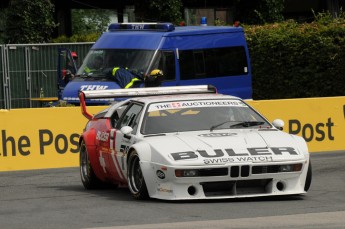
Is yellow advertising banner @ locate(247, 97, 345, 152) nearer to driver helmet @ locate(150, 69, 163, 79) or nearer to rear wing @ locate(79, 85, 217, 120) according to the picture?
driver helmet @ locate(150, 69, 163, 79)

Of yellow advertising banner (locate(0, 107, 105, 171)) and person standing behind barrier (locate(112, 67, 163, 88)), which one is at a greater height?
person standing behind barrier (locate(112, 67, 163, 88))

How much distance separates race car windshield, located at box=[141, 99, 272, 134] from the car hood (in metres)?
0.34

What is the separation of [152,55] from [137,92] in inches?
290

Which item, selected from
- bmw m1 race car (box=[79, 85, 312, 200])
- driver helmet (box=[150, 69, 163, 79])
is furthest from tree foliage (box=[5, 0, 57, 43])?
bmw m1 race car (box=[79, 85, 312, 200])

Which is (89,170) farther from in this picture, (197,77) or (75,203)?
(197,77)

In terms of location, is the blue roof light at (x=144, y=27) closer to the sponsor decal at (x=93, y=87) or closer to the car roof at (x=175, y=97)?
the sponsor decal at (x=93, y=87)

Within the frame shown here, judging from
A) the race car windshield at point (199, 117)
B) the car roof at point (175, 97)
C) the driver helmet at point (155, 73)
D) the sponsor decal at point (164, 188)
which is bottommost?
the sponsor decal at point (164, 188)

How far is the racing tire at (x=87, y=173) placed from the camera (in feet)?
49.3

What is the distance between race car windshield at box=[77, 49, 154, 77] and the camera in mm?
23234

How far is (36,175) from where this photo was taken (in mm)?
18125

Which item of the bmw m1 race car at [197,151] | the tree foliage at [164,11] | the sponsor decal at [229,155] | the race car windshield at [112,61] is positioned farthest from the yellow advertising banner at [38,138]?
the tree foliage at [164,11]

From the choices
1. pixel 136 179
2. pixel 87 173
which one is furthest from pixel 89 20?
pixel 136 179

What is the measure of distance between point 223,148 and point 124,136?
1.59 meters

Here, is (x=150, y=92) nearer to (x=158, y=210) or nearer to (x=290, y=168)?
(x=290, y=168)
